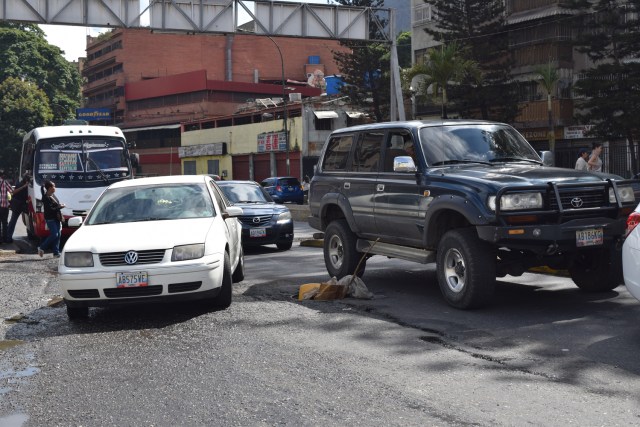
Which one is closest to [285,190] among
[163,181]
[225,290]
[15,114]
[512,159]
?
[163,181]

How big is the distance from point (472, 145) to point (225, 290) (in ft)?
11.2

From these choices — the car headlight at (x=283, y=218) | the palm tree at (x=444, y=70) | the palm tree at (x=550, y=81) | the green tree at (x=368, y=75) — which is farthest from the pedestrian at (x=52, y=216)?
the green tree at (x=368, y=75)

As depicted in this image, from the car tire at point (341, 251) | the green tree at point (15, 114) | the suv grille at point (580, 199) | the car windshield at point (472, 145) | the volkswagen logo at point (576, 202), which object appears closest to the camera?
the suv grille at point (580, 199)

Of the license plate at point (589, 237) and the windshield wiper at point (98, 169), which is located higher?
the windshield wiper at point (98, 169)

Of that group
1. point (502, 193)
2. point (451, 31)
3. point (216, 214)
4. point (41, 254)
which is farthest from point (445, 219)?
point (451, 31)

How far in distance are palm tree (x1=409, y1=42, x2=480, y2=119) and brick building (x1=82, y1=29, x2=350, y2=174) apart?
44594 mm

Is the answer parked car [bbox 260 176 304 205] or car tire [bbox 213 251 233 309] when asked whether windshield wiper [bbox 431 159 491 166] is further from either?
parked car [bbox 260 176 304 205]

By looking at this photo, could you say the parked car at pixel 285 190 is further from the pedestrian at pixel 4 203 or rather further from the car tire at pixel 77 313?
the car tire at pixel 77 313

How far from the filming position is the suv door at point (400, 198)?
9836mm

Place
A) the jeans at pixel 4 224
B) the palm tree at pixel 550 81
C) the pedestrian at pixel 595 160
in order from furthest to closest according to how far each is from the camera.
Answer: the palm tree at pixel 550 81
the jeans at pixel 4 224
the pedestrian at pixel 595 160

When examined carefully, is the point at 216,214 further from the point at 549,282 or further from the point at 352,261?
the point at 549,282

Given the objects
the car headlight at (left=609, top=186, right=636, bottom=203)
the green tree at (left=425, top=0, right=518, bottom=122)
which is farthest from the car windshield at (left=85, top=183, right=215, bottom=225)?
the green tree at (left=425, top=0, right=518, bottom=122)

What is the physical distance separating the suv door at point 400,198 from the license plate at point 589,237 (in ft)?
5.77

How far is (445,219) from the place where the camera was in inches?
379
